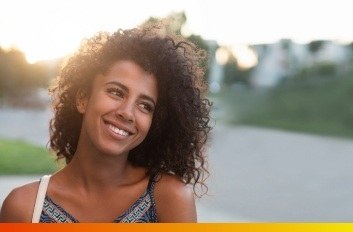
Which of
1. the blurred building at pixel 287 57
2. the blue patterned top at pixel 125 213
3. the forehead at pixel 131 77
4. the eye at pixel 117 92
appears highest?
the blurred building at pixel 287 57

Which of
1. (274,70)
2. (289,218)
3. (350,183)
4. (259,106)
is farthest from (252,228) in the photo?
(274,70)

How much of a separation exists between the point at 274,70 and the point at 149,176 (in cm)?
3501

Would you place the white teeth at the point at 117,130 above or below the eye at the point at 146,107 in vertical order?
below

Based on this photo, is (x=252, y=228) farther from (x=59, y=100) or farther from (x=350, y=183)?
(x=350, y=183)

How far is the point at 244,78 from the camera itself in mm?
36906

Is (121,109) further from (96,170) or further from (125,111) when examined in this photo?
(96,170)

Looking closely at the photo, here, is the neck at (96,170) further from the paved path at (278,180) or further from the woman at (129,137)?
the paved path at (278,180)

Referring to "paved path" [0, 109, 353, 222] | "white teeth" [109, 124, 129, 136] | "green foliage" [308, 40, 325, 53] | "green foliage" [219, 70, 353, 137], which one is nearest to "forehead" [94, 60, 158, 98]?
"white teeth" [109, 124, 129, 136]

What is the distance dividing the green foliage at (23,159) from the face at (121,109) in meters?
6.19

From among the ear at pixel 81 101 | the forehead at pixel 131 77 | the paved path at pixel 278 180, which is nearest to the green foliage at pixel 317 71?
the paved path at pixel 278 180

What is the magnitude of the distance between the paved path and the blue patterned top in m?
1.74

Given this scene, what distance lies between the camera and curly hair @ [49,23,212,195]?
1.86 meters

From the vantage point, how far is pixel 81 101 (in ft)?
6.46

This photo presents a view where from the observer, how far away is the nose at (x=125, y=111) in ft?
5.72
